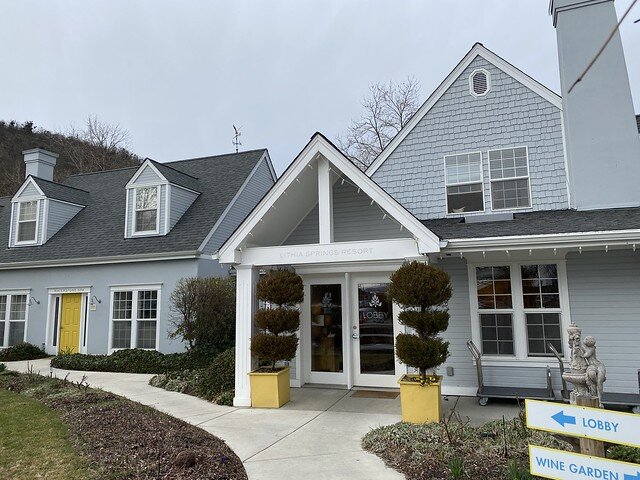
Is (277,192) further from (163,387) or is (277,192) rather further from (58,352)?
(58,352)

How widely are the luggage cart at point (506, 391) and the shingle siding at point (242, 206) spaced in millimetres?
7790

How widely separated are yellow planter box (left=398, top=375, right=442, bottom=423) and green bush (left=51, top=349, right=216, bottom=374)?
5.99 meters

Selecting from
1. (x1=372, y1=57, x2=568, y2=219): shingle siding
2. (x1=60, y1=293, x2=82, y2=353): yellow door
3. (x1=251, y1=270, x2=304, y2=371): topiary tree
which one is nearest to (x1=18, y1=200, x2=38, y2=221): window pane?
(x1=60, y1=293, x2=82, y2=353): yellow door

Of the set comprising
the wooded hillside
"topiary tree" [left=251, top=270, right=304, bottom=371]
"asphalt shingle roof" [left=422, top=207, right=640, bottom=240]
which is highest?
the wooded hillside

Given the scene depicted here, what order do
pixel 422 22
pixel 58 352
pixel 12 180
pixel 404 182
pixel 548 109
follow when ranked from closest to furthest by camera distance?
pixel 548 109, pixel 404 182, pixel 422 22, pixel 58 352, pixel 12 180

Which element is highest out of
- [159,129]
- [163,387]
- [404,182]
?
[159,129]

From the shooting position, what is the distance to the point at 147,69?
17.2m

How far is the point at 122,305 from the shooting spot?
13.9 meters

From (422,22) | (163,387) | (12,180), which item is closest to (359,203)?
(163,387)

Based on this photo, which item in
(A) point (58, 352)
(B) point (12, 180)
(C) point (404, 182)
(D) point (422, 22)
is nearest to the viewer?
(C) point (404, 182)

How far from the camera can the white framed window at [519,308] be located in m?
7.96

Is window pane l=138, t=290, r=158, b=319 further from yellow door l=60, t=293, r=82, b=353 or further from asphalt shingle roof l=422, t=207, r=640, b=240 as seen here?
asphalt shingle roof l=422, t=207, r=640, b=240

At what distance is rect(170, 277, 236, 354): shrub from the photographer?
11164 mm

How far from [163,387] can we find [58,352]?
7.48 m
